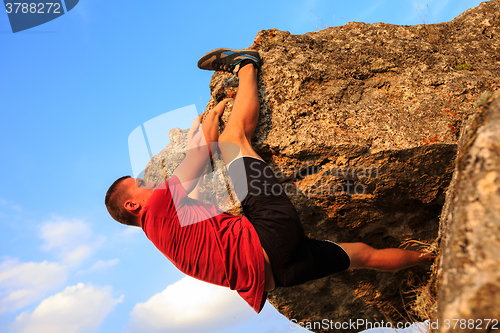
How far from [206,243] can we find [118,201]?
2.92 feet

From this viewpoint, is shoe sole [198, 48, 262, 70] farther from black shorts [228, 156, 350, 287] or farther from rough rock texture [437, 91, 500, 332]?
rough rock texture [437, 91, 500, 332]

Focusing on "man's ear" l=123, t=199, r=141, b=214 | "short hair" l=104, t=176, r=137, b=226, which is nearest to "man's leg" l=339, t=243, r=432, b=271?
"man's ear" l=123, t=199, r=141, b=214

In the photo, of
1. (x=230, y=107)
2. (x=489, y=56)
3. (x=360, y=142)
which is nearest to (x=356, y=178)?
(x=360, y=142)

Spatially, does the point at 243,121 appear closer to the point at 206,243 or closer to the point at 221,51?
the point at 221,51

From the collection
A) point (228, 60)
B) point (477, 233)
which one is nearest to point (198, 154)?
point (228, 60)

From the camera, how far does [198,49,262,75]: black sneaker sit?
297cm

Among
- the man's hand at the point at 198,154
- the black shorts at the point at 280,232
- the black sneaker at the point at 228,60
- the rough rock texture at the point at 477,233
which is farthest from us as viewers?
the black sneaker at the point at 228,60

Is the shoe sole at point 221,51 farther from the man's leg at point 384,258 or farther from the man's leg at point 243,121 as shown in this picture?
the man's leg at point 384,258

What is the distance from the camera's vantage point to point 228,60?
3020mm

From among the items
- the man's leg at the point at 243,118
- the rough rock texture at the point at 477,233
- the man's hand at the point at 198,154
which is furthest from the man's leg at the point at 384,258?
the man's hand at the point at 198,154

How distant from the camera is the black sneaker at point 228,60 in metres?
2.97

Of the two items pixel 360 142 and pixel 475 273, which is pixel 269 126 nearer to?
pixel 360 142

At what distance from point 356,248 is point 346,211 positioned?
0.44 metres

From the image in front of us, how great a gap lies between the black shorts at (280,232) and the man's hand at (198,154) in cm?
38
